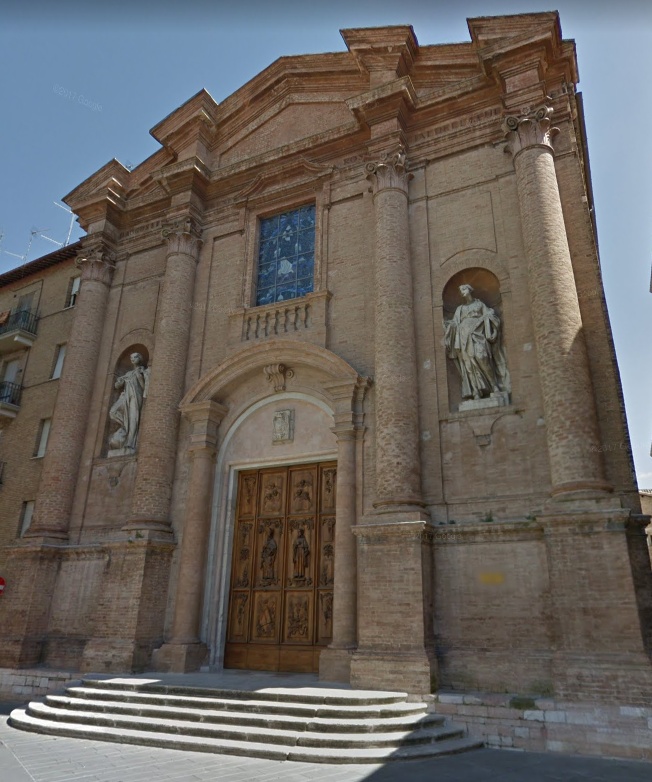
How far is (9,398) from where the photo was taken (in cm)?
1809

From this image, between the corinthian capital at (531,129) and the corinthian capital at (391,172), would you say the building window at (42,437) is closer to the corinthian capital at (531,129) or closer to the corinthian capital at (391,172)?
the corinthian capital at (391,172)

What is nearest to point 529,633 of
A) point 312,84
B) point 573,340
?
point 573,340

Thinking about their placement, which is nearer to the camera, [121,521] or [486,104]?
[486,104]

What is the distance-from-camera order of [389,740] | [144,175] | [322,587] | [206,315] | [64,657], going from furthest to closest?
[144,175] → [206,315] → [64,657] → [322,587] → [389,740]

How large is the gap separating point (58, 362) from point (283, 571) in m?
10.4

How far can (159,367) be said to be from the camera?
13.5m

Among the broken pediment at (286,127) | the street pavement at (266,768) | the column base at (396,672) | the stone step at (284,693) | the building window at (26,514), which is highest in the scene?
the broken pediment at (286,127)

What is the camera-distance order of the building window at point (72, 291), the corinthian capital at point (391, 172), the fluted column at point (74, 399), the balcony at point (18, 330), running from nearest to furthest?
the corinthian capital at point (391, 172) → the fluted column at point (74, 399) → the balcony at point (18, 330) → the building window at point (72, 291)

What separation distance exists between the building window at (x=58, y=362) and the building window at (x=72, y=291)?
145cm

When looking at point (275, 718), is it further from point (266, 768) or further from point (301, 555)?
point (301, 555)

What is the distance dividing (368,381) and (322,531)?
2.88 m

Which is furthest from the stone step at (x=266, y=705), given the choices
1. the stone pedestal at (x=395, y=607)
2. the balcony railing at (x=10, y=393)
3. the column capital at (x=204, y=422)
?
the balcony railing at (x=10, y=393)

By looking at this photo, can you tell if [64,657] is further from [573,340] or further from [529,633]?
[573,340]

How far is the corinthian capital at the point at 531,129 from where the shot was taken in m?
11.0
